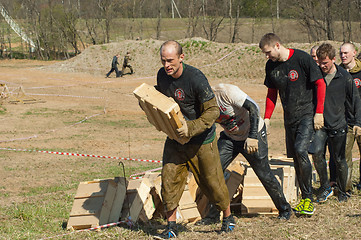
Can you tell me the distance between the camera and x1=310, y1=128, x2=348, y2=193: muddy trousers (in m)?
6.86

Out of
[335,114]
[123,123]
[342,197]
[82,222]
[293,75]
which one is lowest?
[123,123]

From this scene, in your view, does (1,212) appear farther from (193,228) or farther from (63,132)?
(63,132)

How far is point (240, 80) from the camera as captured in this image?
30922 mm

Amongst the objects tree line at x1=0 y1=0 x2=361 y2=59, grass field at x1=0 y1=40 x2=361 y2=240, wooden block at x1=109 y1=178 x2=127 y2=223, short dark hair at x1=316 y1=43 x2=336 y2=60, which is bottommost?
grass field at x1=0 y1=40 x2=361 y2=240

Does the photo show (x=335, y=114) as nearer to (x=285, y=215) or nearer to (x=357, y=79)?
(x=357, y=79)

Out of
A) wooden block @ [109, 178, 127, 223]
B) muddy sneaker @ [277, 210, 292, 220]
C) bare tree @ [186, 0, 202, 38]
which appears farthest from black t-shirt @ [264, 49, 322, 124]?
bare tree @ [186, 0, 202, 38]

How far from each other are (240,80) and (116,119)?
14518mm

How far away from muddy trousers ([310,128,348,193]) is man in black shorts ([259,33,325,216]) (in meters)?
0.60

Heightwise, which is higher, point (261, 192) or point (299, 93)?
point (299, 93)

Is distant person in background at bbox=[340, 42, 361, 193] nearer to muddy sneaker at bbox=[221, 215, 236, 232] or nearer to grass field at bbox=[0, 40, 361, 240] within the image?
grass field at bbox=[0, 40, 361, 240]

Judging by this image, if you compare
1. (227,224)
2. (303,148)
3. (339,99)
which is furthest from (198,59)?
(227,224)

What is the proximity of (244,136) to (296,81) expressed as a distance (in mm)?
1037

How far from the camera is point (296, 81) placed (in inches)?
241

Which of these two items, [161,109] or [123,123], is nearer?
[161,109]
